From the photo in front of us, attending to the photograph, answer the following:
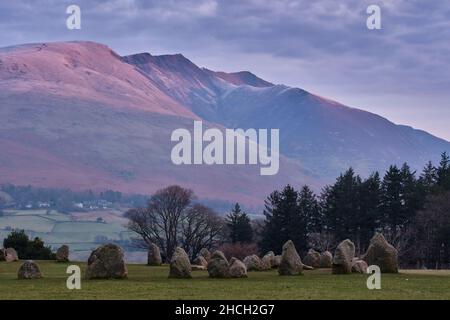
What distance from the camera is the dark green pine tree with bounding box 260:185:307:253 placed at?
8544cm

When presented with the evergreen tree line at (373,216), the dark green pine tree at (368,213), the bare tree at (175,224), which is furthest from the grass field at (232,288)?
the bare tree at (175,224)

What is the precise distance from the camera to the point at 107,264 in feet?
113

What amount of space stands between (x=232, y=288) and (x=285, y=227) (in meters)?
57.0

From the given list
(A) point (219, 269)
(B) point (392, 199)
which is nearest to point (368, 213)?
(B) point (392, 199)

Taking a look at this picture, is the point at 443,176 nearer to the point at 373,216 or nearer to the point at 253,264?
the point at 373,216

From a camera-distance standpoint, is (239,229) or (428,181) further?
(239,229)

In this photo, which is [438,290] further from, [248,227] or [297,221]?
[248,227]

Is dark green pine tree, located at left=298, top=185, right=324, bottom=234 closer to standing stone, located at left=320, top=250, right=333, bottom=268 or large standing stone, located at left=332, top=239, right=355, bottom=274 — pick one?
standing stone, located at left=320, top=250, right=333, bottom=268

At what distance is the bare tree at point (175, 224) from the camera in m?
93.5

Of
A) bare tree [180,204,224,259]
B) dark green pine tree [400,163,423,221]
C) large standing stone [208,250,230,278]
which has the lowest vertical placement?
large standing stone [208,250,230,278]

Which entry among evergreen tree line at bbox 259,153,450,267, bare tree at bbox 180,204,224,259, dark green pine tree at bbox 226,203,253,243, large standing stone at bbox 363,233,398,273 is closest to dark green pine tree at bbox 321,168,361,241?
evergreen tree line at bbox 259,153,450,267

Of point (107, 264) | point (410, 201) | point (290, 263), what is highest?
point (410, 201)

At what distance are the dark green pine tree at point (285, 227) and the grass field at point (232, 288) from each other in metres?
49.2

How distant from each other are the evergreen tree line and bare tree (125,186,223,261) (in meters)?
9.57
